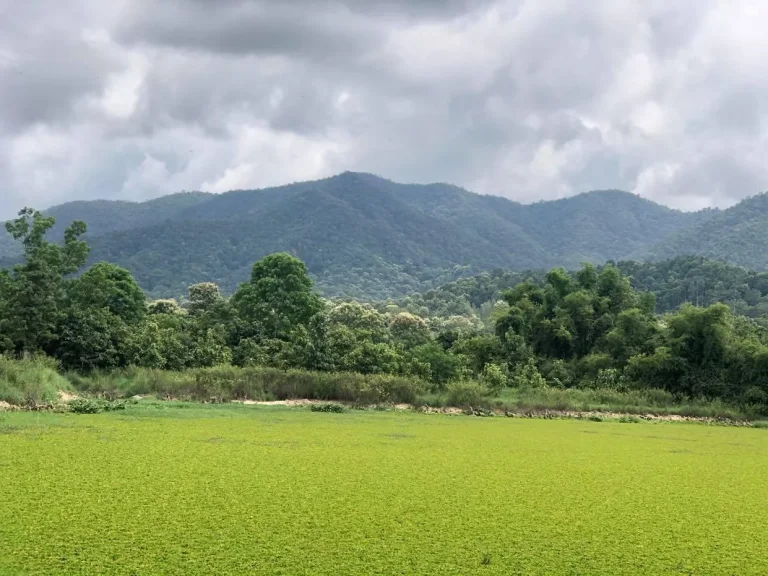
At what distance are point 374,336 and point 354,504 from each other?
107ft

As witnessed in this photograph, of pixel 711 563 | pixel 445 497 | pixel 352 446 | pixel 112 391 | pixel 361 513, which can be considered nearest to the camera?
pixel 711 563

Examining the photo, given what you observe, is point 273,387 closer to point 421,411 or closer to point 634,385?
point 421,411

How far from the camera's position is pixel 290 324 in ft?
→ 127

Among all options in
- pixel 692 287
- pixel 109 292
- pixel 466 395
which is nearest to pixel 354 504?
pixel 466 395

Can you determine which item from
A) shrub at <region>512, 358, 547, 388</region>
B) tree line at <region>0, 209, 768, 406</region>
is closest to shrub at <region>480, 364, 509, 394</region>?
tree line at <region>0, 209, 768, 406</region>

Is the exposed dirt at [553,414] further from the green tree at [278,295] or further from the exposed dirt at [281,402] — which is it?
the green tree at [278,295]

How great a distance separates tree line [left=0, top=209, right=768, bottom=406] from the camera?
80.1 feet

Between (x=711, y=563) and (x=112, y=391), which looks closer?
(x=711, y=563)

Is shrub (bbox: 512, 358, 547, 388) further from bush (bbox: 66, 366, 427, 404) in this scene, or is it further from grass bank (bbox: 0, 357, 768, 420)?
bush (bbox: 66, 366, 427, 404)

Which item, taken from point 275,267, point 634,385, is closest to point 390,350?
point 634,385

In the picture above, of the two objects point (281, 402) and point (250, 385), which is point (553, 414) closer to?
point (281, 402)

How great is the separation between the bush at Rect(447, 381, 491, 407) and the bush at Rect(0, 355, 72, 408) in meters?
12.4

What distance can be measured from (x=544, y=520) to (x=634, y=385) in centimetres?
2376

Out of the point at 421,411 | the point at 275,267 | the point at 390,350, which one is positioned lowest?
the point at 421,411
